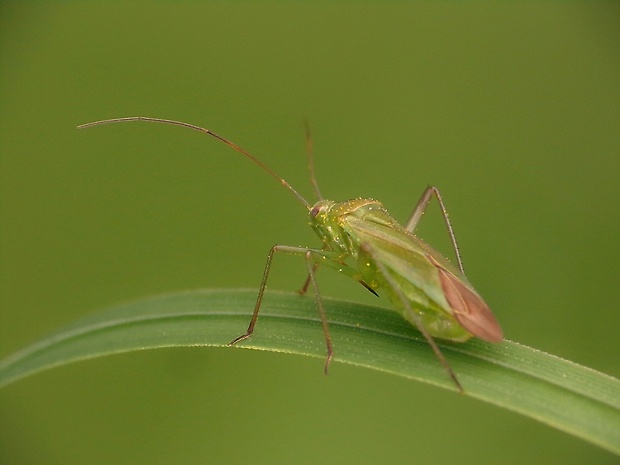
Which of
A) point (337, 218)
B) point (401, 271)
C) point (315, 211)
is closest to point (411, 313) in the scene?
point (401, 271)

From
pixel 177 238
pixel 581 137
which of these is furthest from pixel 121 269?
pixel 581 137

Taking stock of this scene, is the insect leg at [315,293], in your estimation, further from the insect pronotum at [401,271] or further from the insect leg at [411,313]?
the insect leg at [411,313]

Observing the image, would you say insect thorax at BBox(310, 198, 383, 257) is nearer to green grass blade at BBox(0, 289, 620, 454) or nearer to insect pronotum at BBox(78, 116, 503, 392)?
insect pronotum at BBox(78, 116, 503, 392)

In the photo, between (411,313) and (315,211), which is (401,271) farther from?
(315,211)

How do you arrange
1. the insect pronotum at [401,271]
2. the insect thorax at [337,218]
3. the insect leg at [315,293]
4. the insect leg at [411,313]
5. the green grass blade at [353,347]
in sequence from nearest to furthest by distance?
the green grass blade at [353,347] → the insect leg at [411,313] → the insect pronotum at [401,271] → the insect leg at [315,293] → the insect thorax at [337,218]

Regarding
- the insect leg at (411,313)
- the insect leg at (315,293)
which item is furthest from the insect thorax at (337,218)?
the insect leg at (411,313)

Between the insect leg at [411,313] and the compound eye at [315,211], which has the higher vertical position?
the compound eye at [315,211]
